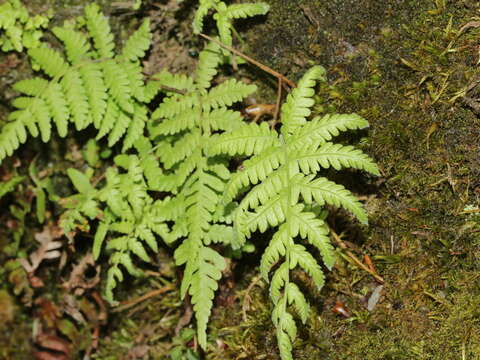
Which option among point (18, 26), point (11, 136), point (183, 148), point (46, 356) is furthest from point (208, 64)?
point (46, 356)

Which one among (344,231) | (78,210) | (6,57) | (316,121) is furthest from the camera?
(6,57)

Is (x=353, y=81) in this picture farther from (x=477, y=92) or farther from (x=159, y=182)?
(x=159, y=182)

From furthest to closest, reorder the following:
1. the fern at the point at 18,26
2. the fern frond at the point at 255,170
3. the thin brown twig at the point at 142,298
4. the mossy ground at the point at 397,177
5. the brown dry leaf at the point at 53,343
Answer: the brown dry leaf at the point at 53,343 → the thin brown twig at the point at 142,298 → the fern at the point at 18,26 → the mossy ground at the point at 397,177 → the fern frond at the point at 255,170

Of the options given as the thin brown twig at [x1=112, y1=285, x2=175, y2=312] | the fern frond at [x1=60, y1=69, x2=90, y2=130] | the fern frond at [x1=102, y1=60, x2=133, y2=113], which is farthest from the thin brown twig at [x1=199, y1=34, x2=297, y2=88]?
the thin brown twig at [x1=112, y1=285, x2=175, y2=312]

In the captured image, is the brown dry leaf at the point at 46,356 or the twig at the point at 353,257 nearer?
the twig at the point at 353,257

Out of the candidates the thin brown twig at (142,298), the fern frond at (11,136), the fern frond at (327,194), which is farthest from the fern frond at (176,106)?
the thin brown twig at (142,298)

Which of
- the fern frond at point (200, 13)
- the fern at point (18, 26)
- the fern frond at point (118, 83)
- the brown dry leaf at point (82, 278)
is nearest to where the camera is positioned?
the fern frond at point (200, 13)

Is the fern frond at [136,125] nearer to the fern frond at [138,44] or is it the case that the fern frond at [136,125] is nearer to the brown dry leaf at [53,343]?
the fern frond at [138,44]

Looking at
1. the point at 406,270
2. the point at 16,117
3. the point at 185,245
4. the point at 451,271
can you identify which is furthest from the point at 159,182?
the point at 451,271
